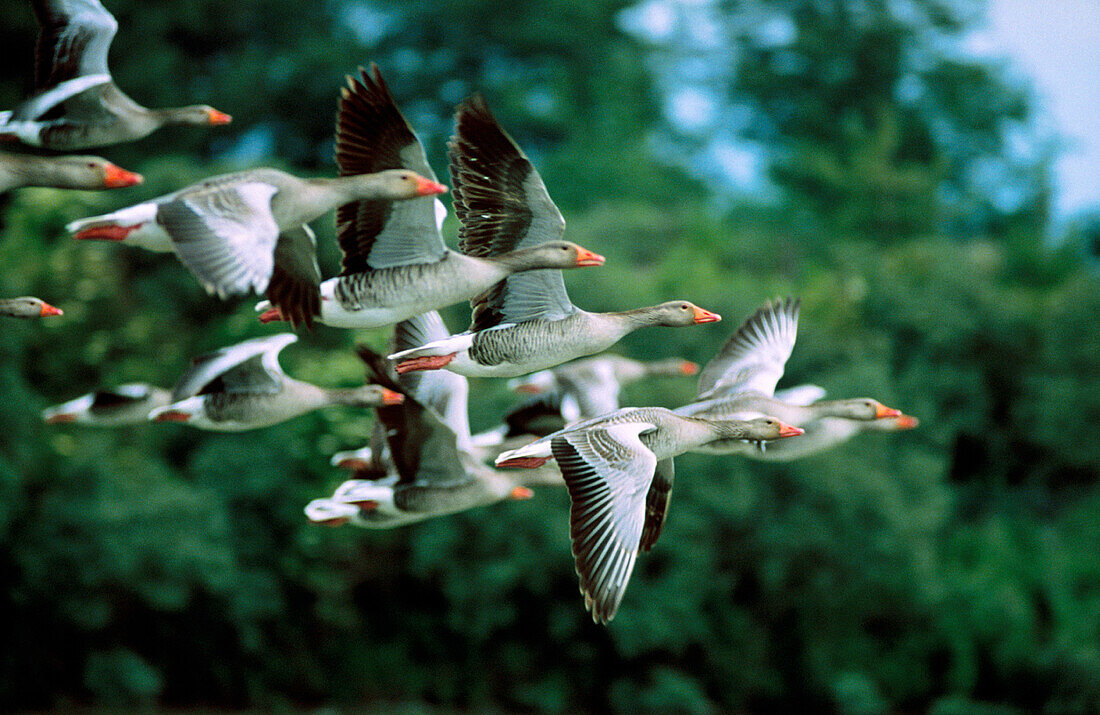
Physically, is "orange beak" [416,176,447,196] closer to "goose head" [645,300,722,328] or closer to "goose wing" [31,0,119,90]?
"goose head" [645,300,722,328]

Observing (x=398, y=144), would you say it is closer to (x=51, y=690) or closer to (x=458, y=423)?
(x=458, y=423)

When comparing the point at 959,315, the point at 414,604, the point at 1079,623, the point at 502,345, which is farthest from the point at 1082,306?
the point at 502,345

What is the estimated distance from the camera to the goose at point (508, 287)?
20.0 feet

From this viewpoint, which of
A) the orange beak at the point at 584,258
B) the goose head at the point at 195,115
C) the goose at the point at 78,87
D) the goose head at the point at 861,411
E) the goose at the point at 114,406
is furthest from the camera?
the goose at the point at 114,406

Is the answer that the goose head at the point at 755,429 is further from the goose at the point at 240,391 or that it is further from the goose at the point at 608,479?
the goose at the point at 240,391

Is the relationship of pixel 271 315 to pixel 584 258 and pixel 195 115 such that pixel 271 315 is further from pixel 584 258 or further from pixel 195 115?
pixel 195 115

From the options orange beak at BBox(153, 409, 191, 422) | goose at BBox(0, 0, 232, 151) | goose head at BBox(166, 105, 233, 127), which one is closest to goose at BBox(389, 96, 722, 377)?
goose at BBox(0, 0, 232, 151)

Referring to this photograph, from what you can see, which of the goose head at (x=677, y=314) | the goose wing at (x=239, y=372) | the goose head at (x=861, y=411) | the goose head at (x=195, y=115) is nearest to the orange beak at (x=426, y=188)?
the goose head at (x=677, y=314)

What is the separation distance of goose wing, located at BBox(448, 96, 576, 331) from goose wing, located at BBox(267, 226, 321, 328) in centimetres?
79

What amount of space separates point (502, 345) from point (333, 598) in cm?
1007

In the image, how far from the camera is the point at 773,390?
317 inches

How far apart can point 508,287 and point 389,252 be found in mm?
665

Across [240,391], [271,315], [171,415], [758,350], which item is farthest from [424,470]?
[758,350]

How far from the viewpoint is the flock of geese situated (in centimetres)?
527
